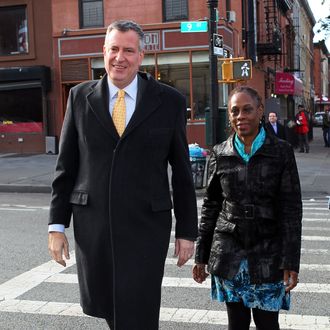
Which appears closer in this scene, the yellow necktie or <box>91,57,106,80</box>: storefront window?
the yellow necktie

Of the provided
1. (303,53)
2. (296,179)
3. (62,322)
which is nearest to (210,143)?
(62,322)

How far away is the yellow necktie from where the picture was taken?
2857 mm

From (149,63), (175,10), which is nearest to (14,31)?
(149,63)

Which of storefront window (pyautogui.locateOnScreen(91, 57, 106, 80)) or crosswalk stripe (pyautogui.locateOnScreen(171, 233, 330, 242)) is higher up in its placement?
storefront window (pyautogui.locateOnScreen(91, 57, 106, 80))

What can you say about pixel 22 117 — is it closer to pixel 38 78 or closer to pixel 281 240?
pixel 38 78

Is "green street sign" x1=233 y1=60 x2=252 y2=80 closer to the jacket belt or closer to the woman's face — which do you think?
the woman's face

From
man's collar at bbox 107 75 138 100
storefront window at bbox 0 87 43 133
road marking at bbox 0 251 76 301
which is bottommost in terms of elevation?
road marking at bbox 0 251 76 301

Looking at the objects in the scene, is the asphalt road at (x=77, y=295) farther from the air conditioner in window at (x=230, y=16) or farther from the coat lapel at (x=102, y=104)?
the air conditioner in window at (x=230, y=16)

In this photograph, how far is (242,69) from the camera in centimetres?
1338

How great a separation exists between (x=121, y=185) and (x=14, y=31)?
2143 centimetres

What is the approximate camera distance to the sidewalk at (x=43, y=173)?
1320 cm

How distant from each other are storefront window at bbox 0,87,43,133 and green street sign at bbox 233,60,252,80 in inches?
423

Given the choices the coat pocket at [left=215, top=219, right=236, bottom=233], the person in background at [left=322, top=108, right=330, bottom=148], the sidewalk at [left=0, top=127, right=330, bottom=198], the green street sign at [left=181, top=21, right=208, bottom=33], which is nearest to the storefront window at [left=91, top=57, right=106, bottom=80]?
the sidewalk at [left=0, top=127, right=330, bottom=198]

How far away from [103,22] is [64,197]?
762 inches
